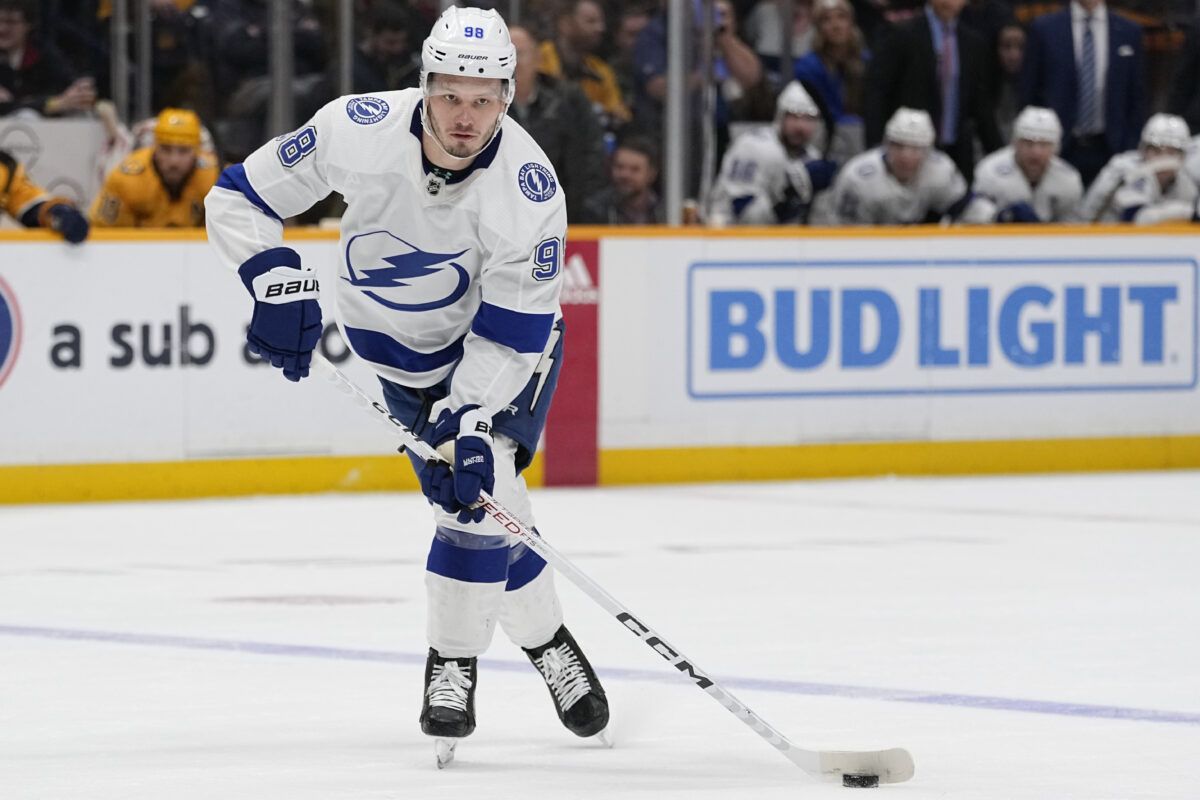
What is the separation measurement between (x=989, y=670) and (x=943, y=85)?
6.06 metres

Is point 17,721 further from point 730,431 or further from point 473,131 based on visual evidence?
point 730,431

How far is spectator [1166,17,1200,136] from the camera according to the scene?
37.3 feet

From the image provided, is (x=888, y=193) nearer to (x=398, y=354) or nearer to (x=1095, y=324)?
(x=1095, y=324)

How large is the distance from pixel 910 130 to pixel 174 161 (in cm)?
320

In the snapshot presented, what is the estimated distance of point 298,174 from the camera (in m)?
4.21

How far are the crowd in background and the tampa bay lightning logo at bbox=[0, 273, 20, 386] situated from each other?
0.71 meters

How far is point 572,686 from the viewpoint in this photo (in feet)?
14.0

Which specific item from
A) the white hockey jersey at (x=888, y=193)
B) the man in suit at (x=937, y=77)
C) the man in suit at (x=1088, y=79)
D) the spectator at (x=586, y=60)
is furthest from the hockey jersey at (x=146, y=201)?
the man in suit at (x=1088, y=79)

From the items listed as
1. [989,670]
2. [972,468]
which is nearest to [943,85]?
[972,468]

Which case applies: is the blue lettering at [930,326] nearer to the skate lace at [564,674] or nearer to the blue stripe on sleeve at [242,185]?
the skate lace at [564,674]

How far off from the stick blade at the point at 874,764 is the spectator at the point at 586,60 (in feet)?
19.5

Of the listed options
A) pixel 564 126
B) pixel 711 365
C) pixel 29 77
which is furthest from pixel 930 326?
pixel 29 77

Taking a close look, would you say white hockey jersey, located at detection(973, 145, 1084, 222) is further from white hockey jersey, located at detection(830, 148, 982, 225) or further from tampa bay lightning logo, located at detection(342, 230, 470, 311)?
tampa bay lightning logo, located at detection(342, 230, 470, 311)

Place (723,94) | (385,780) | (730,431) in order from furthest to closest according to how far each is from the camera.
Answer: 1. (723,94)
2. (730,431)
3. (385,780)
